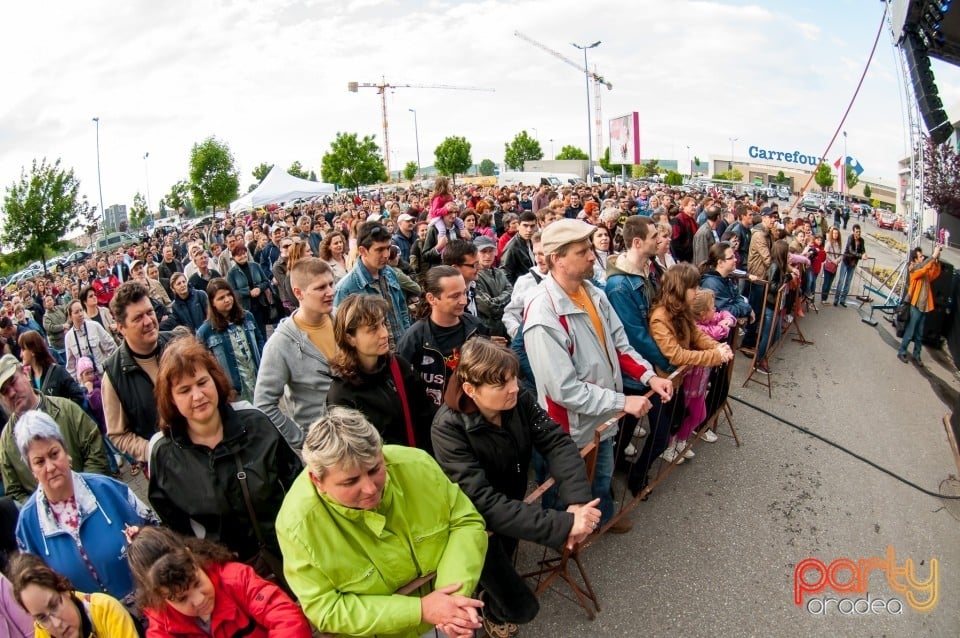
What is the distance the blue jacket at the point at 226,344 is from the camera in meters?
4.40

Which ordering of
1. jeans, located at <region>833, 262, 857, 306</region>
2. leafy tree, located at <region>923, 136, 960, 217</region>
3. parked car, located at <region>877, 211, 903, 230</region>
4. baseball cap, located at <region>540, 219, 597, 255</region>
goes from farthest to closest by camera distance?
1. parked car, located at <region>877, 211, 903, 230</region>
2. leafy tree, located at <region>923, 136, 960, 217</region>
3. jeans, located at <region>833, 262, 857, 306</region>
4. baseball cap, located at <region>540, 219, 597, 255</region>

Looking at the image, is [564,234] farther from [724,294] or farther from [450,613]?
[724,294]

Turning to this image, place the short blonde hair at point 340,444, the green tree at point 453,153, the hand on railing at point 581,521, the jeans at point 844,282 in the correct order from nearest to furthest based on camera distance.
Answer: the short blonde hair at point 340,444, the hand on railing at point 581,521, the jeans at point 844,282, the green tree at point 453,153

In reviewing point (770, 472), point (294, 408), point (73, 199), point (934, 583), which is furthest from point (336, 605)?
point (73, 199)

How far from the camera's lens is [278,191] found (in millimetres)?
26703

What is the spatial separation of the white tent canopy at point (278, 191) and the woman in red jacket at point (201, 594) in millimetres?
24930

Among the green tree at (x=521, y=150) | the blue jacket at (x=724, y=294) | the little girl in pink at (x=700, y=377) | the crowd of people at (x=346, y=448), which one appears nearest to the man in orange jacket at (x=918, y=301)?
the blue jacket at (x=724, y=294)

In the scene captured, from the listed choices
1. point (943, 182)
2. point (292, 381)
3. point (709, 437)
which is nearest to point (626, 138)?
point (943, 182)

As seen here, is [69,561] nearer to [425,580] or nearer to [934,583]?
[425,580]

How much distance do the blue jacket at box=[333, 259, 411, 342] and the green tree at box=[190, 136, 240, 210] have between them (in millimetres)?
41352

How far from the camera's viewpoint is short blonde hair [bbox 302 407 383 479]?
5.83 ft

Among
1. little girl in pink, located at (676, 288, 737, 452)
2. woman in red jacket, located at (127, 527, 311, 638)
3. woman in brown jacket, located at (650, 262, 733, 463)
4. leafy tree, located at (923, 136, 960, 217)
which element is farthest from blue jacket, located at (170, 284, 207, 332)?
leafy tree, located at (923, 136, 960, 217)

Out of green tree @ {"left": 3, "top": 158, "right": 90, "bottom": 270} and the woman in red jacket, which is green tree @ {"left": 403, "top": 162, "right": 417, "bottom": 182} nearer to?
green tree @ {"left": 3, "top": 158, "right": 90, "bottom": 270}

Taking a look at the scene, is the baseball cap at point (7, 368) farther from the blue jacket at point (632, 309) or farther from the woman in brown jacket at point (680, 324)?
the woman in brown jacket at point (680, 324)
